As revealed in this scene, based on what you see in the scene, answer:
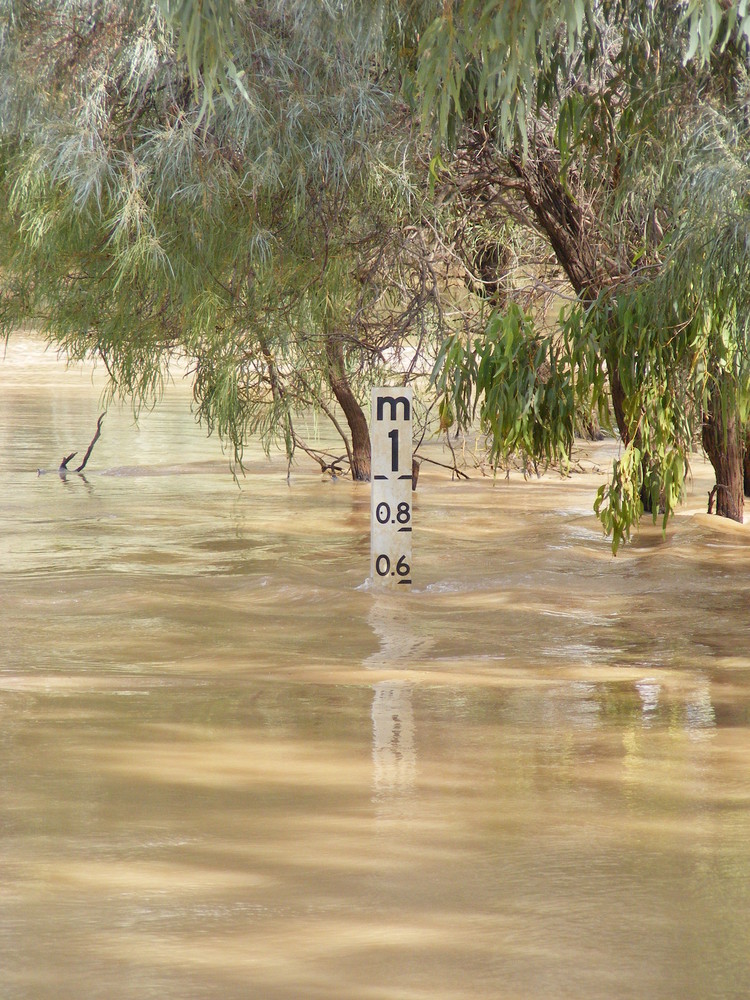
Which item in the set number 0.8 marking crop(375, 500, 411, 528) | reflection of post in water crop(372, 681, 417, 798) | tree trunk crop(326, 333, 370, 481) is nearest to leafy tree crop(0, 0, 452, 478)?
tree trunk crop(326, 333, 370, 481)

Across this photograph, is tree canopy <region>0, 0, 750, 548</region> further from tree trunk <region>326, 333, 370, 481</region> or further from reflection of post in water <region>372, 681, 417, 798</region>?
Result: reflection of post in water <region>372, 681, 417, 798</region>

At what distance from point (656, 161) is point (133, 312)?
4.00 meters

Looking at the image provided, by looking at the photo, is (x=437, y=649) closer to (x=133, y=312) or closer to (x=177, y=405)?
(x=133, y=312)

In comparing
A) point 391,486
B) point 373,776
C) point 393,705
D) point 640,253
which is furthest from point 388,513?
point 373,776

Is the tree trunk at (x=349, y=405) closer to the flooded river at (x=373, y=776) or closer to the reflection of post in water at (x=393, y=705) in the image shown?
the flooded river at (x=373, y=776)

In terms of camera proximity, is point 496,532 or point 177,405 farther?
point 177,405

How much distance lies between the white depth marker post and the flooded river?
355 mm

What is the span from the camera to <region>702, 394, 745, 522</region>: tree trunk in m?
10.2

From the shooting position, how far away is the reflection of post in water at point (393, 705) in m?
4.54

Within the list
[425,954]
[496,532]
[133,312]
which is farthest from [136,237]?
[425,954]

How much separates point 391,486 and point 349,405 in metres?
5.45

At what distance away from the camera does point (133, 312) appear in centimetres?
975

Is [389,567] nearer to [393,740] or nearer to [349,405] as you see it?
[393,740]

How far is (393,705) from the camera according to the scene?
5496 millimetres
